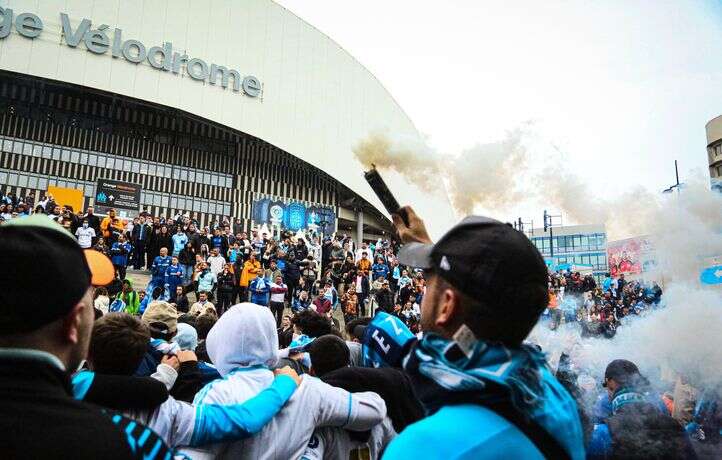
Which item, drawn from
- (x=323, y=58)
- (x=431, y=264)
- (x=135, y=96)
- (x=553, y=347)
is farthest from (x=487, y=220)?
(x=323, y=58)

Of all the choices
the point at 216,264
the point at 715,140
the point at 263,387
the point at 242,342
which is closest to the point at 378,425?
the point at 263,387

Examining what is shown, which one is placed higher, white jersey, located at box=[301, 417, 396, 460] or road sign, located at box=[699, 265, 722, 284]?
road sign, located at box=[699, 265, 722, 284]

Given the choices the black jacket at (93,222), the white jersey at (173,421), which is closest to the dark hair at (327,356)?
the white jersey at (173,421)

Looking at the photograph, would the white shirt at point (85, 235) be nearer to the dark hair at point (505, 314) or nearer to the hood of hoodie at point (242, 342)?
the hood of hoodie at point (242, 342)

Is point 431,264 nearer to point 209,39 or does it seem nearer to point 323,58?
point 209,39

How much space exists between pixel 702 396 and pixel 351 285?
1142 cm

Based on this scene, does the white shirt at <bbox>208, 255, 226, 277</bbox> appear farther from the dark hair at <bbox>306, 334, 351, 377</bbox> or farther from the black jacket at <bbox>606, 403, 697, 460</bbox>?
the black jacket at <bbox>606, 403, 697, 460</bbox>

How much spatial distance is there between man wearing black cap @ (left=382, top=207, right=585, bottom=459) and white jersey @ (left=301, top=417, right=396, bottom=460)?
1349 mm

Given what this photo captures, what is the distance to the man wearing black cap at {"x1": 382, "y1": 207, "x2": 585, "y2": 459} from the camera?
999mm

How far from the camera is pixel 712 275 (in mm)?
4715

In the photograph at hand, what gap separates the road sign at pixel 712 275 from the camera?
→ 15.4 feet

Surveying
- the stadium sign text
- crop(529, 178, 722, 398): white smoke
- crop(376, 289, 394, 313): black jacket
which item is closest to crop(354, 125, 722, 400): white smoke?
crop(529, 178, 722, 398): white smoke

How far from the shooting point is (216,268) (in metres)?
13.8

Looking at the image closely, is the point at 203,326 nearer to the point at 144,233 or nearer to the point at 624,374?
the point at 624,374
